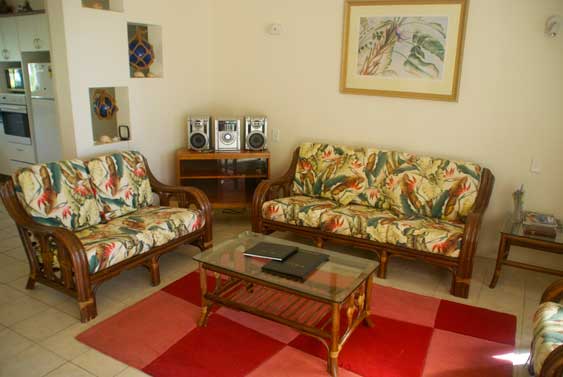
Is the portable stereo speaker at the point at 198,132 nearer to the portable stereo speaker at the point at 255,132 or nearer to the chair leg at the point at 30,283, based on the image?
the portable stereo speaker at the point at 255,132

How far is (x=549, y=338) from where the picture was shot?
1957mm

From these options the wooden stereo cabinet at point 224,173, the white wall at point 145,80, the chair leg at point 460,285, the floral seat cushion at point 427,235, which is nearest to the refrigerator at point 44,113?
the white wall at point 145,80

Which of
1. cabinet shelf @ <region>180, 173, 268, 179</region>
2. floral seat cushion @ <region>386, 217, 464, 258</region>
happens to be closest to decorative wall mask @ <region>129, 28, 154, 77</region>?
cabinet shelf @ <region>180, 173, 268, 179</region>

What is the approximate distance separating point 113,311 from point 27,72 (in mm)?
3578

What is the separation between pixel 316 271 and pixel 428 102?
1.97 metres

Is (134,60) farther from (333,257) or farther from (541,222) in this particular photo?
(541,222)

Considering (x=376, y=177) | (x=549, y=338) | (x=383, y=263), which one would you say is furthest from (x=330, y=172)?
(x=549, y=338)

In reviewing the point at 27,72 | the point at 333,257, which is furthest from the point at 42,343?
the point at 27,72

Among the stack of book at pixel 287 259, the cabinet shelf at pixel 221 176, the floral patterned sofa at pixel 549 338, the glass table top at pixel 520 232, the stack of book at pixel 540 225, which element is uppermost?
the cabinet shelf at pixel 221 176

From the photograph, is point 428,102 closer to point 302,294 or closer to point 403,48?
point 403,48

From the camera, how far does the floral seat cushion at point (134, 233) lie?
9.06 ft

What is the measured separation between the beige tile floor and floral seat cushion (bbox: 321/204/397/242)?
38cm

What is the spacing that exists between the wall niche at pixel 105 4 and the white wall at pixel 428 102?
3.71ft

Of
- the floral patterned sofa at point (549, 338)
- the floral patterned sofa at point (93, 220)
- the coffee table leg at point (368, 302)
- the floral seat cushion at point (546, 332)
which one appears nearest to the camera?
the floral patterned sofa at point (549, 338)
